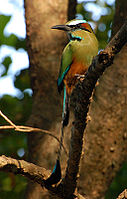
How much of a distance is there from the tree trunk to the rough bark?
1.06 feet

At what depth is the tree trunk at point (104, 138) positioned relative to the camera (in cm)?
307

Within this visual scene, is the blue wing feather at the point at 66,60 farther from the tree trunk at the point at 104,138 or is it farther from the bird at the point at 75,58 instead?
the tree trunk at the point at 104,138

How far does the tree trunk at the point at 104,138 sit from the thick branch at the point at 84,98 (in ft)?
3.31

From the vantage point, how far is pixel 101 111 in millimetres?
3189

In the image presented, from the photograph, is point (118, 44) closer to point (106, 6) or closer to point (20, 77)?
point (20, 77)

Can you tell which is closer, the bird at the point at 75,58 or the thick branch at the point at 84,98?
the thick branch at the point at 84,98

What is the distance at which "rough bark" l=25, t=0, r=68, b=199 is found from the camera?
10.4 ft

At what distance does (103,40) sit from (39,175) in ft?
9.45

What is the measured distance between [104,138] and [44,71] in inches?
36.2

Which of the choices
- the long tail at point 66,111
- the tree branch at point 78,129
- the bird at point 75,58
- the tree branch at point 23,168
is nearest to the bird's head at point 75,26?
the bird at point 75,58

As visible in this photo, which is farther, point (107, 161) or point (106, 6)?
point (106, 6)

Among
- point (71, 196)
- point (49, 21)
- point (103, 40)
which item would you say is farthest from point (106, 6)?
point (71, 196)

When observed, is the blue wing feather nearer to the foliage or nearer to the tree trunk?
the tree trunk

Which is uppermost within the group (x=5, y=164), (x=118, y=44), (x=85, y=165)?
(x=118, y=44)
